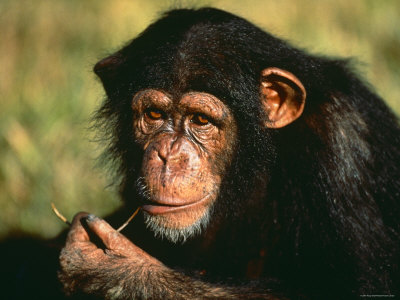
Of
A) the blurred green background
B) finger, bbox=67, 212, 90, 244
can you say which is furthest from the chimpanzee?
the blurred green background

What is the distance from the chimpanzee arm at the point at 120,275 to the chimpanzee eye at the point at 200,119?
100 cm

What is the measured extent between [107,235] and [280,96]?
64.3 inches

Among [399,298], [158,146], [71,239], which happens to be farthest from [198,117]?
[399,298]

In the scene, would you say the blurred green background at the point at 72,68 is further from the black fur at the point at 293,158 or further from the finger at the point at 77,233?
the finger at the point at 77,233

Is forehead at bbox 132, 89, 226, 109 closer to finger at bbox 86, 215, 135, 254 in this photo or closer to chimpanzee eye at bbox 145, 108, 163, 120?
chimpanzee eye at bbox 145, 108, 163, 120

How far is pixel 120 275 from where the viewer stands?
157 inches

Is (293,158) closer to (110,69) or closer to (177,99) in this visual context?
(177,99)

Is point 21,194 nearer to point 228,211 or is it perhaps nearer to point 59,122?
point 59,122

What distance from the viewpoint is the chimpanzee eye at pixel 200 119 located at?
4320 millimetres

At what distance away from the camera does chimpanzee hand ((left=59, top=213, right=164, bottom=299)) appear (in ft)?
13.0

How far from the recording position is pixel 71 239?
13.9ft

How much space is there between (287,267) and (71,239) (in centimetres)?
157

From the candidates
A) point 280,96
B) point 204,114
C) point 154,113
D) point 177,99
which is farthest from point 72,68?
point 280,96

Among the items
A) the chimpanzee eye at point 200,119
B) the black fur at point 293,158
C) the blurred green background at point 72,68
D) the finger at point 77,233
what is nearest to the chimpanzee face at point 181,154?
the chimpanzee eye at point 200,119
